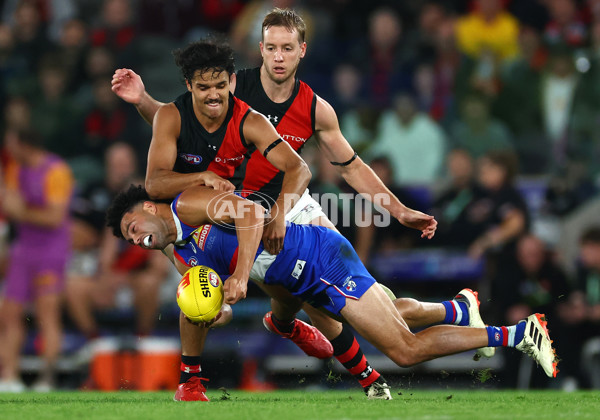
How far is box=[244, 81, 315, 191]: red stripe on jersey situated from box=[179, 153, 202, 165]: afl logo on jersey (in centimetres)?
61

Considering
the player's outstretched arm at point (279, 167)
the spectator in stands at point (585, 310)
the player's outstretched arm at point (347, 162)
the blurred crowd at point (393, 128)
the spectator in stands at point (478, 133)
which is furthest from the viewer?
the spectator in stands at point (478, 133)

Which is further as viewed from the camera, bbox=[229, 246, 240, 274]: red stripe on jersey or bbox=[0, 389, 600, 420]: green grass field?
bbox=[229, 246, 240, 274]: red stripe on jersey

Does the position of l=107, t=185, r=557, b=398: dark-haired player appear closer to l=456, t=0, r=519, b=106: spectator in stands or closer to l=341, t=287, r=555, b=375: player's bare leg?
l=341, t=287, r=555, b=375: player's bare leg

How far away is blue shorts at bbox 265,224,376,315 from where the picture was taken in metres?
6.32

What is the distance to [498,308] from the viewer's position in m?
9.83

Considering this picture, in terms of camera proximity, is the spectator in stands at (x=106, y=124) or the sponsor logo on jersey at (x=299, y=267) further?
the spectator in stands at (x=106, y=124)

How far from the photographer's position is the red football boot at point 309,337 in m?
7.54

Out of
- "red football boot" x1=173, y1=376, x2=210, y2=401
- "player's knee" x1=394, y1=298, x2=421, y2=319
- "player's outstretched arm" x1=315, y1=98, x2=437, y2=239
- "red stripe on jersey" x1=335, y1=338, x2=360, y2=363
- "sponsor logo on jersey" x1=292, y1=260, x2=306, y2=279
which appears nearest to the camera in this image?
"sponsor logo on jersey" x1=292, y1=260, x2=306, y2=279

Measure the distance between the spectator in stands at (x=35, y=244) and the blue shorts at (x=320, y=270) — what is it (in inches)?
182

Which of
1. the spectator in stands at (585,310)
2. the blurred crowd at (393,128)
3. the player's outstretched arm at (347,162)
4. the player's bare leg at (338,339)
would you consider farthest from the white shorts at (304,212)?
the spectator in stands at (585,310)

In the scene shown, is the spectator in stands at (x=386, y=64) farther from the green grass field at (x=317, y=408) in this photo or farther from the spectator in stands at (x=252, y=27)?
the green grass field at (x=317, y=408)

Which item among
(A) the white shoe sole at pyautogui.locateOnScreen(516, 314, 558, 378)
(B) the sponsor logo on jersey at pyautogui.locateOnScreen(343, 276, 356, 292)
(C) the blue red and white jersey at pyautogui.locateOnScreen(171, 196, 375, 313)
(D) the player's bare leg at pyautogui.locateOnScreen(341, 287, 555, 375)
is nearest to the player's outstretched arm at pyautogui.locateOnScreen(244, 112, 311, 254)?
(C) the blue red and white jersey at pyautogui.locateOnScreen(171, 196, 375, 313)

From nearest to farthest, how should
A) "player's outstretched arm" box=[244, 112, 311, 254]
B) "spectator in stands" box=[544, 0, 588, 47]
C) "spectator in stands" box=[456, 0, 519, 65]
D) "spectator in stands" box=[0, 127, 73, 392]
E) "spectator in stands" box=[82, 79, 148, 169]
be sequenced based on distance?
"player's outstretched arm" box=[244, 112, 311, 254]
"spectator in stands" box=[0, 127, 73, 392]
"spectator in stands" box=[544, 0, 588, 47]
"spectator in stands" box=[82, 79, 148, 169]
"spectator in stands" box=[456, 0, 519, 65]

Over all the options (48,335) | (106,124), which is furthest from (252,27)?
(48,335)
